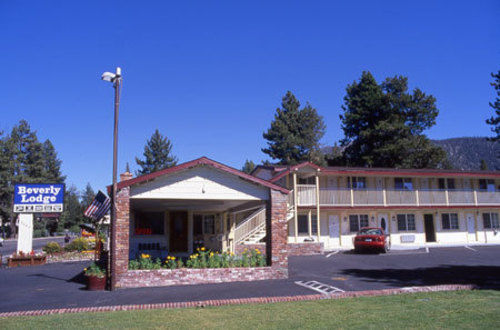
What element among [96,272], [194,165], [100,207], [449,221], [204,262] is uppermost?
[194,165]

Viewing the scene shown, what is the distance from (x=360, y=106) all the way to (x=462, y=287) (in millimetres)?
41008

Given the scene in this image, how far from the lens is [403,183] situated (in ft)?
104

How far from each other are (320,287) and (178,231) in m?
11.8

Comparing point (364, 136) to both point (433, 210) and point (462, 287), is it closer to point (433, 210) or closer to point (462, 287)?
point (433, 210)

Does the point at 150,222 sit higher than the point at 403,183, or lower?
lower

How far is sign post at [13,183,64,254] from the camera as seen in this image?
21328 millimetres

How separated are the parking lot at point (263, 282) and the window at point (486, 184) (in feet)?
54.2

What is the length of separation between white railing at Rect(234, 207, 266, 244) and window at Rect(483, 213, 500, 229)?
69.8 feet

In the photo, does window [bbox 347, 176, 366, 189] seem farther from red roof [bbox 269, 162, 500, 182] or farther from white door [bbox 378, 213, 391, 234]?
white door [bbox 378, 213, 391, 234]

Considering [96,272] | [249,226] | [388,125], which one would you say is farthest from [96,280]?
[388,125]

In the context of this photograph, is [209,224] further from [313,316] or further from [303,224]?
[313,316]

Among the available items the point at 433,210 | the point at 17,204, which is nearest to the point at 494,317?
the point at 17,204

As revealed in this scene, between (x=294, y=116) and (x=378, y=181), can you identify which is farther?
(x=294, y=116)

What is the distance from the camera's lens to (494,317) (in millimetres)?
7789
